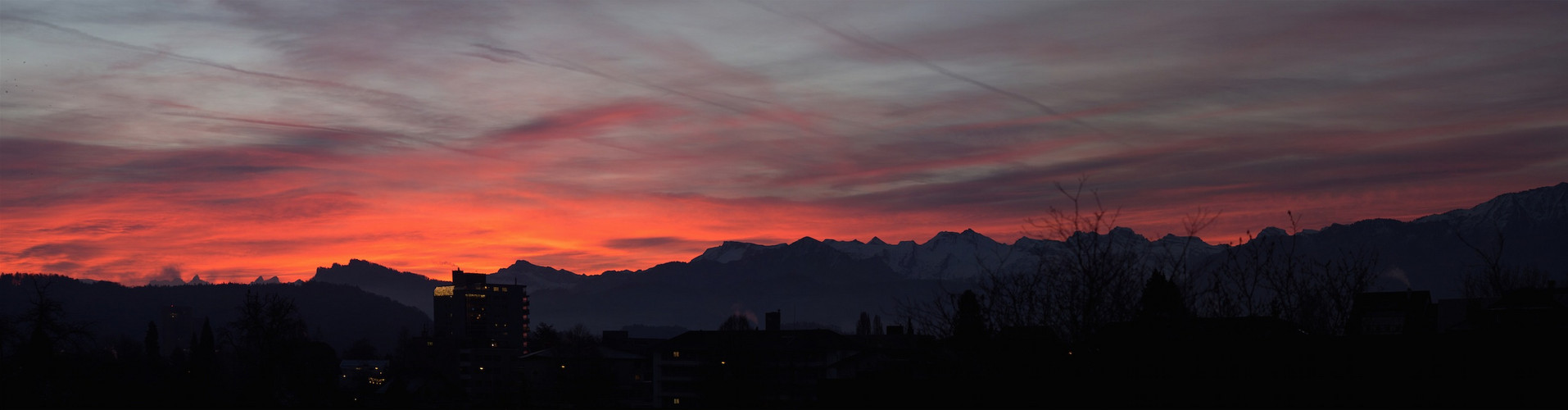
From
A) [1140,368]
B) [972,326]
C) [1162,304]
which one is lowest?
[1140,368]

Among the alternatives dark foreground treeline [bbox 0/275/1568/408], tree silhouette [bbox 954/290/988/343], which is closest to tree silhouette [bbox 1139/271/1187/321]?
dark foreground treeline [bbox 0/275/1568/408]

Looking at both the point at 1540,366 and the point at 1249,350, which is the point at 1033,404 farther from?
the point at 1540,366

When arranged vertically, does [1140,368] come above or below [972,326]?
below

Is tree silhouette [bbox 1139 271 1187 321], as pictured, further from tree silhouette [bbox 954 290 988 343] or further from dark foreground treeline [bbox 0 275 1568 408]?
tree silhouette [bbox 954 290 988 343]

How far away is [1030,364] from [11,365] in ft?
101

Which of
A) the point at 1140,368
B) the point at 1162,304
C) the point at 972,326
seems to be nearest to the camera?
the point at 1140,368

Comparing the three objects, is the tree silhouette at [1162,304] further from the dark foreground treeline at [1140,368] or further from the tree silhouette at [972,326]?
the tree silhouette at [972,326]

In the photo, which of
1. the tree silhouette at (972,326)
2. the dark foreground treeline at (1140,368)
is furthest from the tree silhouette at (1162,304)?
the tree silhouette at (972,326)

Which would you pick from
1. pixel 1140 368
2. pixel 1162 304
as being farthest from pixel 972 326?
pixel 1140 368

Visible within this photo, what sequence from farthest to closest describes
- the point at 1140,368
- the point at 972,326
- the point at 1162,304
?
1. the point at 972,326
2. the point at 1162,304
3. the point at 1140,368

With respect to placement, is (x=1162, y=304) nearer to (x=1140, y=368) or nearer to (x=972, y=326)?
(x=972, y=326)

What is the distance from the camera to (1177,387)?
17.8 meters

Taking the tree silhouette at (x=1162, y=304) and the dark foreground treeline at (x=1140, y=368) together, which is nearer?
the dark foreground treeline at (x=1140, y=368)

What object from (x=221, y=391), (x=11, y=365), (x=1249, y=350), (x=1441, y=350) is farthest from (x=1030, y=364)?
(x=221, y=391)
